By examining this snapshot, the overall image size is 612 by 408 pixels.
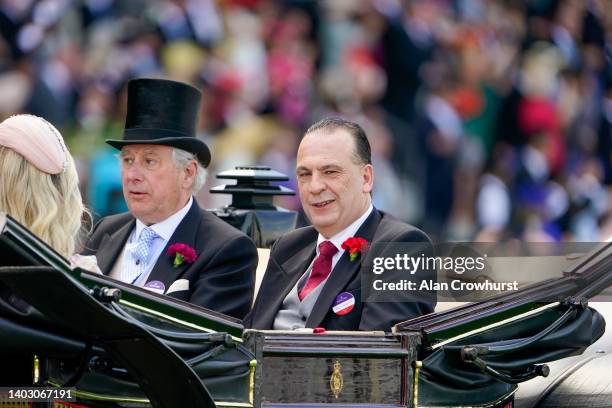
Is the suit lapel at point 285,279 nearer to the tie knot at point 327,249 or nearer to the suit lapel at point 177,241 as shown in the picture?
the tie knot at point 327,249

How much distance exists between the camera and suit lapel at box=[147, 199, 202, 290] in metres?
3.75

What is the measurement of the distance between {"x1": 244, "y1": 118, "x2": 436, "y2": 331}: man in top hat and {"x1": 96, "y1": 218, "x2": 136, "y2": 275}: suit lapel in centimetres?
57

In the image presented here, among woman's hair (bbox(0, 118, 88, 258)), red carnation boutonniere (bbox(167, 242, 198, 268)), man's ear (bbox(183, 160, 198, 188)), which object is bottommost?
woman's hair (bbox(0, 118, 88, 258))

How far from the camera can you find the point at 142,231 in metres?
4.00

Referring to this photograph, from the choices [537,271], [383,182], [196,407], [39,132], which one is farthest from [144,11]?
[196,407]

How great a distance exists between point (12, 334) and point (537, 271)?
155 cm

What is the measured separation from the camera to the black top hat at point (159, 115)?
4.02 m

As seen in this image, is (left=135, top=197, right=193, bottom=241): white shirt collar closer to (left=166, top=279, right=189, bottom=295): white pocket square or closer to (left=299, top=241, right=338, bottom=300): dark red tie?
(left=166, top=279, right=189, bottom=295): white pocket square

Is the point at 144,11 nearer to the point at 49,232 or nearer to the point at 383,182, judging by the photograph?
the point at 383,182

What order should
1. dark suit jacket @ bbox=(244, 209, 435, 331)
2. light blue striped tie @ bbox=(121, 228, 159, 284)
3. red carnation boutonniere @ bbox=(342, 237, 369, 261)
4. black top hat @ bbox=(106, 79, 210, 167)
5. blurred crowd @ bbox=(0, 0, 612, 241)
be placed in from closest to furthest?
dark suit jacket @ bbox=(244, 209, 435, 331) → red carnation boutonniere @ bbox=(342, 237, 369, 261) → light blue striped tie @ bbox=(121, 228, 159, 284) → black top hat @ bbox=(106, 79, 210, 167) → blurred crowd @ bbox=(0, 0, 612, 241)

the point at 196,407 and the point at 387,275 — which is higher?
the point at 387,275

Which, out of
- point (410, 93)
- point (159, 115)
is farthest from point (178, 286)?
point (410, 93)

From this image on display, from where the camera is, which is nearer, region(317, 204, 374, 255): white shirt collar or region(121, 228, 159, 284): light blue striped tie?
region(317, 204, 374, 255): white shirt collar

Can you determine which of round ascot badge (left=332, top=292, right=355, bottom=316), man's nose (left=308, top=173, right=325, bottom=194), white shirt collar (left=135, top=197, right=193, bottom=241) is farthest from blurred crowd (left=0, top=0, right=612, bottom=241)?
round ascot badge (left=332, top=292, right=355, bottom=316)
